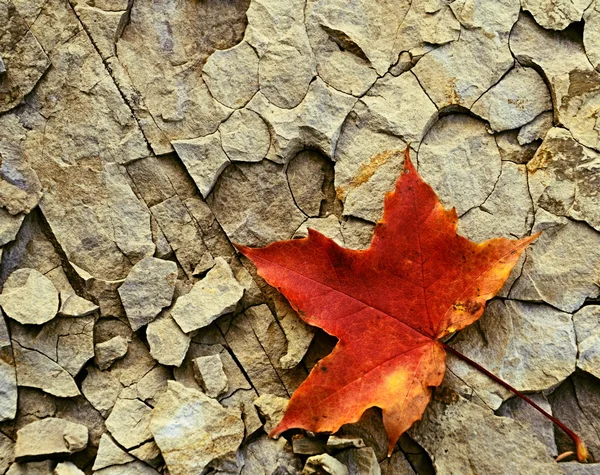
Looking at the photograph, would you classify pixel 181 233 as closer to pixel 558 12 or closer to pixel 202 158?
pixel 202 158

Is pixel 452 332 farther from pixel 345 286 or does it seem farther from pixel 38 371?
pixel 38 371

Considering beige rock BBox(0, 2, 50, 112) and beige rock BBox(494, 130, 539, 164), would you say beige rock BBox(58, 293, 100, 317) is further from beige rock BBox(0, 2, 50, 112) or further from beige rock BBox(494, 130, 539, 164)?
beige rock BBox(494, 130, 539, 164)

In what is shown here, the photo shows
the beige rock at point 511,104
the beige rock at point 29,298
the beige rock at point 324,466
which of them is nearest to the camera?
the beige rock at point 324,466

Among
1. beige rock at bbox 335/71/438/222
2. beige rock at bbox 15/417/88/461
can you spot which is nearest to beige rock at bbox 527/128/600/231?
beige rock at bbox 335/71/438/222

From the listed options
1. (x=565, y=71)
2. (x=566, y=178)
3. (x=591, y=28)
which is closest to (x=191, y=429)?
(x=566, y=178)

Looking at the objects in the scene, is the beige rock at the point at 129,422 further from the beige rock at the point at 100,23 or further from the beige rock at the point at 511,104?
the beige rock at the point at 511,104

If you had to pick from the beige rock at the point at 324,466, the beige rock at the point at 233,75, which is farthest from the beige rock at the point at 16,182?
the beige rock at the point at 324,466
